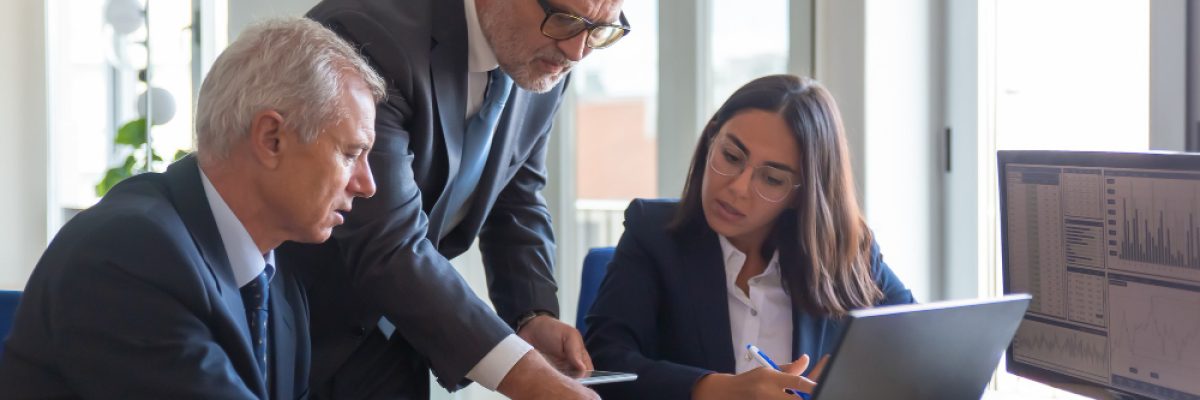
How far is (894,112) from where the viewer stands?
2.72 m

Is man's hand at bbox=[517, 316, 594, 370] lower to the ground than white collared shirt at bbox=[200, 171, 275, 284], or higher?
lower

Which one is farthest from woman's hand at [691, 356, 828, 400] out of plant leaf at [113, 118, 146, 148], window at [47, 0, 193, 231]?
plant leaf at [113, 118, 146, 148]

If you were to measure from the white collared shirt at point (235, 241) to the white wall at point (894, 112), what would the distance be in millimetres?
1590

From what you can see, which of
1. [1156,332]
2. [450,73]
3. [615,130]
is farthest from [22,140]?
[615,130]

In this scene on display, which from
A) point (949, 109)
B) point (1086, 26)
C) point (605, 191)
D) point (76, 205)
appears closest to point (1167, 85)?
point (1086, 26)

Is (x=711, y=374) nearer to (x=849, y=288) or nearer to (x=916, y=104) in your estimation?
(x=849, y=288)

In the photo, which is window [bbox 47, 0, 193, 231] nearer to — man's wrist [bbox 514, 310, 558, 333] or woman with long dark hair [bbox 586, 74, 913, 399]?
man's wrist [bbox 514, 310, 558, 333]

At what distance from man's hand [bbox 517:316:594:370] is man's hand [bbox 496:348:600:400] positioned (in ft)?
0.67

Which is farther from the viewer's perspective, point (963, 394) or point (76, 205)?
point (76, 205)

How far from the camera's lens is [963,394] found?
1.49m

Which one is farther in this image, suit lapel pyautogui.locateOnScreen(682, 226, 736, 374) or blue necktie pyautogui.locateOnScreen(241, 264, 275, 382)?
suit lapel pyautogui.locateOnScreen(682, 226, 736, 374)

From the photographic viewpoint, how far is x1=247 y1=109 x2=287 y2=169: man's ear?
1359 mm

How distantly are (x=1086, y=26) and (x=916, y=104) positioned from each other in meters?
0.43

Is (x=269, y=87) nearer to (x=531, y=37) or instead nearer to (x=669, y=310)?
(x=531, y=37)
